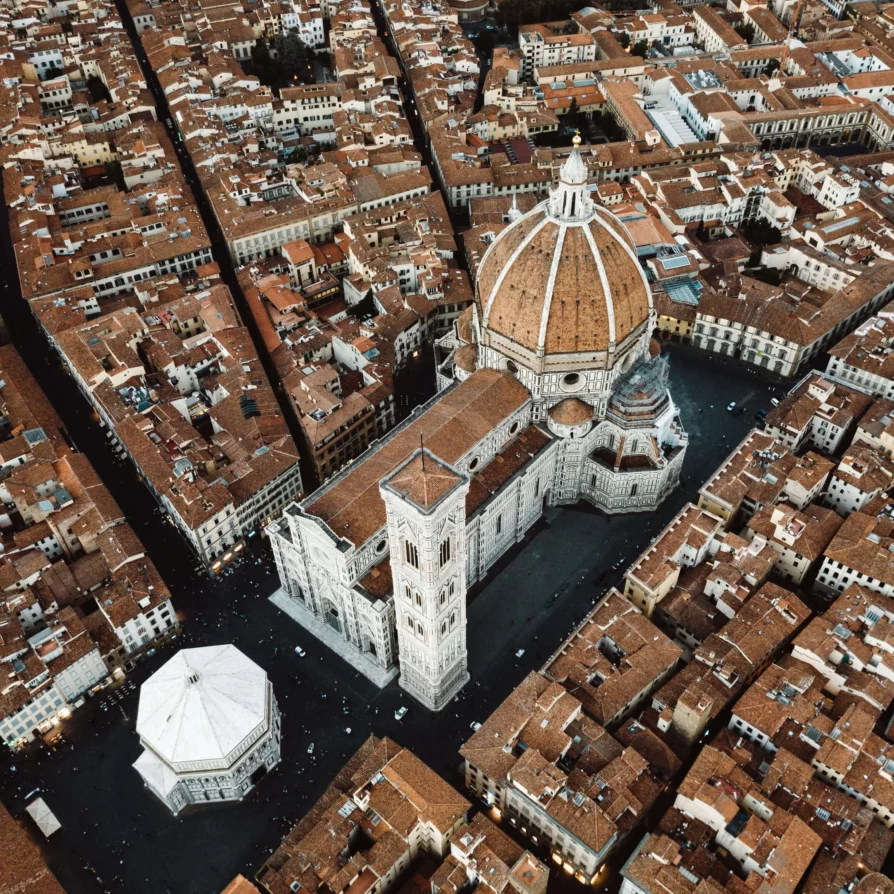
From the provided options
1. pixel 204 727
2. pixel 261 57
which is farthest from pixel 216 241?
pixel 204 727

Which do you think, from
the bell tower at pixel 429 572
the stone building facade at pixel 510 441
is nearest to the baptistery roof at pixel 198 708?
the stone building facade at pixel 510 441

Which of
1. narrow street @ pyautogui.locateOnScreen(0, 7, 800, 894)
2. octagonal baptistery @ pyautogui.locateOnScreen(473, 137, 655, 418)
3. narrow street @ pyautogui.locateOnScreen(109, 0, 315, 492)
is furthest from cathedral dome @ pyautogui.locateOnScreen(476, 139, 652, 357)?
narrow street @ pyautogui.locateOnScreen(109, 0, 315, 492)

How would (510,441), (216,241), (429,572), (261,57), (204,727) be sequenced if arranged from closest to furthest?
(429,572), (204,727), (510,441), (216,241), (261,57)

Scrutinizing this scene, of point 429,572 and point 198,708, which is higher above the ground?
point 429,572

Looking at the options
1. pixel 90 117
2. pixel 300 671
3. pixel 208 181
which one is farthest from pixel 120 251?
pixel 300 671

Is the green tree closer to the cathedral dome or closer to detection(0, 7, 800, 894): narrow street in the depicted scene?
detection(0, 7, 800, 894): narrow street

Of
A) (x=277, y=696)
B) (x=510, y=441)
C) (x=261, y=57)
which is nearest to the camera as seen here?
(x=277, y=696)

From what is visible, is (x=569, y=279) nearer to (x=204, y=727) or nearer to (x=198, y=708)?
(x=198, y=708)
